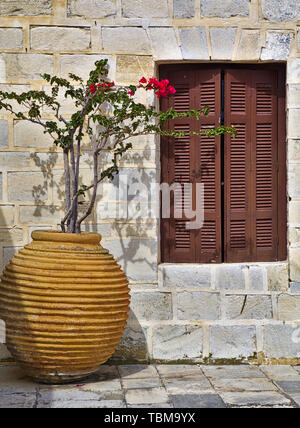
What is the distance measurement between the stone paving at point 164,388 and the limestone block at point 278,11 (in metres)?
2.53

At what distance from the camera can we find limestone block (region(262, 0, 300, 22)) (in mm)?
4938

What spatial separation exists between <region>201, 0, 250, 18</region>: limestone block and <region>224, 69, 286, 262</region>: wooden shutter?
1.36ft

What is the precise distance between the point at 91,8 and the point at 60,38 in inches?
12.4

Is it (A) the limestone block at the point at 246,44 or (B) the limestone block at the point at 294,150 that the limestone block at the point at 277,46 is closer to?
(A) the limestone block at the point at 246,44

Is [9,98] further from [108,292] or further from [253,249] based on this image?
[253,249]

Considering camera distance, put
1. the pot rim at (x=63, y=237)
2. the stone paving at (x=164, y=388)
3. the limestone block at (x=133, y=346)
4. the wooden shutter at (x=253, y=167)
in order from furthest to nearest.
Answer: the wooden shutter at (x=253, y=167)
the limestone block at (x=133, y=346)
the pot rim at (x=63, y=237)
the stone paving at (x=164, y=388)

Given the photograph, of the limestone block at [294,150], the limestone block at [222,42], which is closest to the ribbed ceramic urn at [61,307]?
the limestone block at [294,150]

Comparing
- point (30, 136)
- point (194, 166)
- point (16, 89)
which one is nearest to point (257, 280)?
point (194, 166)

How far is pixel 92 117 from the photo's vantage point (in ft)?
15.1

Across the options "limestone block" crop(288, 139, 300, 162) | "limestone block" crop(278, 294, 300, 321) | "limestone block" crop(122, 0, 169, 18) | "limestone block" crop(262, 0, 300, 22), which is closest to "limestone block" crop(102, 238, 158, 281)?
"limestone block" crop(278, 294, 300, 321)

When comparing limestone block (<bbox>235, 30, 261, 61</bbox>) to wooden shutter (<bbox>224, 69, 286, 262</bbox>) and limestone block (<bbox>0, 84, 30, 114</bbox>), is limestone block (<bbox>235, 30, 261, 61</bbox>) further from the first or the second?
limestone block (<bbox>0, 84, 30, 114</bbox>)

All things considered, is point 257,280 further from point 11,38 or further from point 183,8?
point 11,38

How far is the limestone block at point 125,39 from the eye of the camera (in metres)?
4.90
